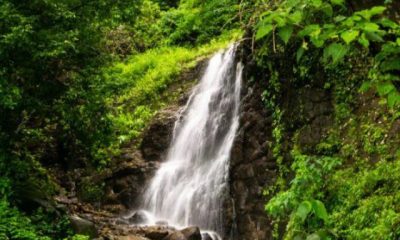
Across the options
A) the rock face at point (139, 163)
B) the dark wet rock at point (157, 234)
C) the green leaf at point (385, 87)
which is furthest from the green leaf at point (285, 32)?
the rock face at point (139, 163)

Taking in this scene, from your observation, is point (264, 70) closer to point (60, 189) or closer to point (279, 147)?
point (279, 147)

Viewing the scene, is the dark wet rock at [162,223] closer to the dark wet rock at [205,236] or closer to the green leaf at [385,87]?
the dark wet rock at [205,236]

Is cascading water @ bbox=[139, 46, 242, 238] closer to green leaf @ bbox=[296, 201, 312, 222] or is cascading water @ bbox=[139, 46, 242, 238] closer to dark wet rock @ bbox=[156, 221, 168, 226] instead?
dark wet rock @ bbox=[156, 221, 168, 226]

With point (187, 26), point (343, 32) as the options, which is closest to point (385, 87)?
point (343, 32)

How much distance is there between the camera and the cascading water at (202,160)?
10.7m

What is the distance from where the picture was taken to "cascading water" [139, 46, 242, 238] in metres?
10.7

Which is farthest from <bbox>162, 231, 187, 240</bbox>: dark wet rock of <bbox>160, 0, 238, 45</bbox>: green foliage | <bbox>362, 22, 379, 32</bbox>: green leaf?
<bbox>160, 0, 238, 45</bbox>: green foliage

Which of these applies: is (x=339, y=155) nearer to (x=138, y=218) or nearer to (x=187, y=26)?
A: (x=138, y=218)

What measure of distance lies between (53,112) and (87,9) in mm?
2003

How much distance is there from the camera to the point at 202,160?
40.1 ft

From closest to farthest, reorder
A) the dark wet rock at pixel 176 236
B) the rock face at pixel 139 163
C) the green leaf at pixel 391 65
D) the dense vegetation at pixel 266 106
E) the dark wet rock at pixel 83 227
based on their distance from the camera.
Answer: the green leaf at pixel 391 65, the dense vegetation at pixel 266 106, the dark wet rock at pixel 83 227, the dark wet rock at pixel 176 236, the rock face at pixel 139 163

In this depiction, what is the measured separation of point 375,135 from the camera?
6.99m

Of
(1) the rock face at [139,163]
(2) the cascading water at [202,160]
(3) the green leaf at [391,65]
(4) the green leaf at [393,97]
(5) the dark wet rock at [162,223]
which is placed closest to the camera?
(3) the green leaf at [391,65]

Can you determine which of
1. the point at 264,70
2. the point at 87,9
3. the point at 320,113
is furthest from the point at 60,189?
the point at 320,113
